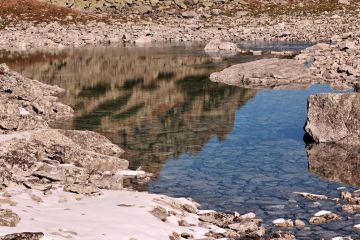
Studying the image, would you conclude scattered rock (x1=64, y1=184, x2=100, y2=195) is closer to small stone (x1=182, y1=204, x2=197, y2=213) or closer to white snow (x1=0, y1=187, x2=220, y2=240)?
white snow (x1=0, y1=187, x2=220, y2=240)

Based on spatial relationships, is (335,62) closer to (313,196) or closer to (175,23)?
(313,196)

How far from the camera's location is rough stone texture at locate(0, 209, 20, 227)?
13.1 meters

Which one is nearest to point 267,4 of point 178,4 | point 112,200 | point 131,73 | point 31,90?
point 178,4

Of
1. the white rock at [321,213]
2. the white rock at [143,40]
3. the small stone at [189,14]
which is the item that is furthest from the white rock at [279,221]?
the small stone at [189,14]

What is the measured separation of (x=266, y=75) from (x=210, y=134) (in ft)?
58.6

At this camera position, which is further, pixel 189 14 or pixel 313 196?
pixel 189 14

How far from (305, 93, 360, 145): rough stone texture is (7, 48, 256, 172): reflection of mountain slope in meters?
4.32

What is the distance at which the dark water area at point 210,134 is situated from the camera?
19.4m

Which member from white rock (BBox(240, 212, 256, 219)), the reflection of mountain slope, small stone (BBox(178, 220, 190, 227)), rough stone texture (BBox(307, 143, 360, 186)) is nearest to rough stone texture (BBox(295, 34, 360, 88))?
the reflection of mountain slope

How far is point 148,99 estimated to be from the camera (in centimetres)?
3856

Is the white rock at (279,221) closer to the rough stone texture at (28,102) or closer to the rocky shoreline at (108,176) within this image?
the rocky shoreline at (108,176)

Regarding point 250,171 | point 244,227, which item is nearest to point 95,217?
point 244,227

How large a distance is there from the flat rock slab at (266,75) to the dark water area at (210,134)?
5.98ft

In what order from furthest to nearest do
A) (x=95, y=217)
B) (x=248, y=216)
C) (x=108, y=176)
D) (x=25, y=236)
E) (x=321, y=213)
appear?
(x=108, y=176)
(x=248, y=216)
(x=321, y=213)
(x=95, y=217)
(x=25, y=236)
